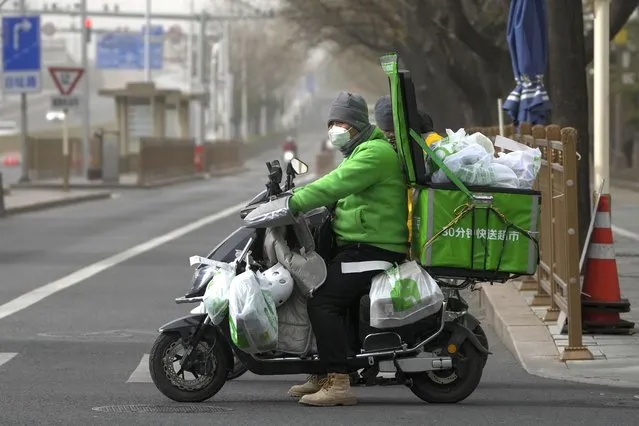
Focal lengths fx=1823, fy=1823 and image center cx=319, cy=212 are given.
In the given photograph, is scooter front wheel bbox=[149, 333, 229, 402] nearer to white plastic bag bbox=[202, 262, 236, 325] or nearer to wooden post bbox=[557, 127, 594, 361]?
white plastic bag bbox=[202, 262, 236, 325]

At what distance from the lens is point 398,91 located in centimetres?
934

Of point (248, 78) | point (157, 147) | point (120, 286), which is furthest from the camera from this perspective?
point (248, 78)

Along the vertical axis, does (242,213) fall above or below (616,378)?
above

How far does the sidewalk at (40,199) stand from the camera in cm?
3543

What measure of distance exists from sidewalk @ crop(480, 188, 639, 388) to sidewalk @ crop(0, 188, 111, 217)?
64.3 feet

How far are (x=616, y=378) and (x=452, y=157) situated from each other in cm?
218

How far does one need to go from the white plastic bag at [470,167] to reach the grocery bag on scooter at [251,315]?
→ 43.3 inches

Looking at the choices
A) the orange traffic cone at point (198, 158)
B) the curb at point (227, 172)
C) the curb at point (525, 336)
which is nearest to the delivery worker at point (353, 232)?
the curb at point (525, 336)

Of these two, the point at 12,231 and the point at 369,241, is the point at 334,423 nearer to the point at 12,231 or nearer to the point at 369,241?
the point at 369,241

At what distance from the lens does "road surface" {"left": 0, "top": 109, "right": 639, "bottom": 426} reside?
905 cm

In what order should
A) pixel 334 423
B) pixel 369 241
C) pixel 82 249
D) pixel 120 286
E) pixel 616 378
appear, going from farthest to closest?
pixel 82 249, pixel 120 286, pixel 616 378, pixel 369 241, pixel 334 423

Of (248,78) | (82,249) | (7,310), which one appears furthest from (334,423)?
(248,78)

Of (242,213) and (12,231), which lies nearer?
(242,213)

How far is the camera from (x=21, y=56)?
145 feet
